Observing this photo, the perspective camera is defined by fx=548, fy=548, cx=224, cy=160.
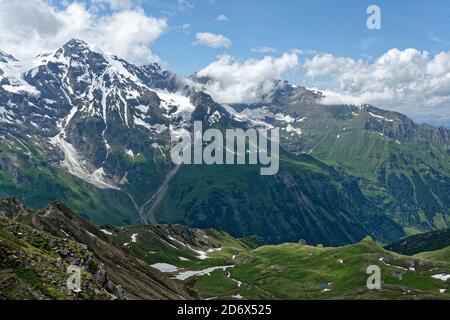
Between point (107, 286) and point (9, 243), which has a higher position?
point (9, 243)

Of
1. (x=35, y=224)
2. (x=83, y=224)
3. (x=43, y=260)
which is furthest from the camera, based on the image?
(x=83, y=224)

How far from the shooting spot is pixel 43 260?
76938 millimetres

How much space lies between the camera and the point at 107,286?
318ft
